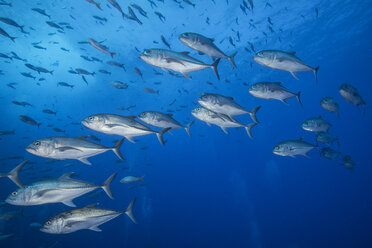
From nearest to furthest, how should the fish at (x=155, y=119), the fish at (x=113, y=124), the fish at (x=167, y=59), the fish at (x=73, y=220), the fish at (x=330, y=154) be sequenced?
the fish at (x=73, y=220), the fish at (x=113, y=124), the fish at (x=167, y=59), the fish at (x=155, y=119), the fish at (x=330, y=154)

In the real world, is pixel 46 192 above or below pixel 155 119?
below

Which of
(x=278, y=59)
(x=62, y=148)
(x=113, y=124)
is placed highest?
(x=278, y=59)

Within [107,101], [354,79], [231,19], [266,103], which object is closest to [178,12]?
[231,19]

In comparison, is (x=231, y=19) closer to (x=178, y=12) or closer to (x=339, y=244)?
(x=178, y=12)

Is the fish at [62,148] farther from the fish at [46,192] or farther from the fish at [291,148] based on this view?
the fish at [291,148]

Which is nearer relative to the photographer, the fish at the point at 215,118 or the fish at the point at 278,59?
the fish at the point at 278,59

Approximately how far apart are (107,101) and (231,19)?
32.3 m

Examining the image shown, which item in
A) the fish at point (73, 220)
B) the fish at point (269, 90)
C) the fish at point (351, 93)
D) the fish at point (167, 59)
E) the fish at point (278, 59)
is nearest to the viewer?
the fish at point (73, 220)

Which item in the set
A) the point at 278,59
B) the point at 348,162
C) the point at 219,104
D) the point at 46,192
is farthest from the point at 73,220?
the point at 348,162

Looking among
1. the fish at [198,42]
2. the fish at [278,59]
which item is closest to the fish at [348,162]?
the fish at [278,59]

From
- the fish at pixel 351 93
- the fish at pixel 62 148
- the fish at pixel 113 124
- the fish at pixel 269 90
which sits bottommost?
the fish at pixel 62 148

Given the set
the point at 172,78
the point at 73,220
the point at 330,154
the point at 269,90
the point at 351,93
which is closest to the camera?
the point at 73,220

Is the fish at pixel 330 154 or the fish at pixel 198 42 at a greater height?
the fish at pixel 330 154

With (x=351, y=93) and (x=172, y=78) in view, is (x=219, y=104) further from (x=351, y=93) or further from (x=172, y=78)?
(x=172, y=78)
